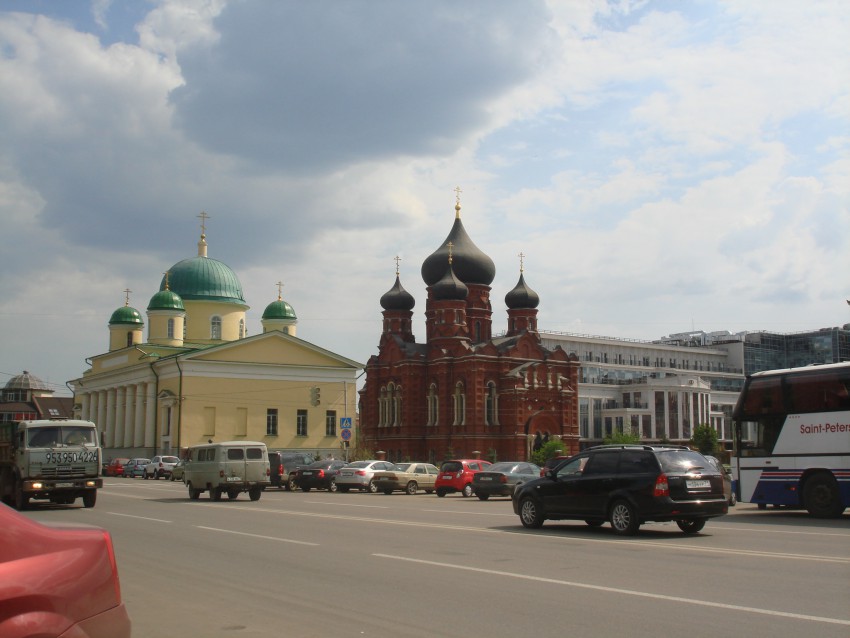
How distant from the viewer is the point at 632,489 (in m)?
15.4

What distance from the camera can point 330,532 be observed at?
16406 mm

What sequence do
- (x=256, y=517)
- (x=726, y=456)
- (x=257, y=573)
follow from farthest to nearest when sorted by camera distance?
(x=726, y=456)
(x=256, y=517)
(x=257, y=573)

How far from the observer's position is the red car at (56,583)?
4.25 metres

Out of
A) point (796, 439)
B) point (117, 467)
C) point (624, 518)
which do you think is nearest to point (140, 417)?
point (117, 467)

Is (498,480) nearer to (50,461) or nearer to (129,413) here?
(50,461)

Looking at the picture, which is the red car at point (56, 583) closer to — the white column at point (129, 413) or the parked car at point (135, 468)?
the parked car at point (135, 468)

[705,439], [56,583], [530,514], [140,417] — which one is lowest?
[530,514]

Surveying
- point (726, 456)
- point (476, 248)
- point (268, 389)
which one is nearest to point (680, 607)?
point (726, 456)

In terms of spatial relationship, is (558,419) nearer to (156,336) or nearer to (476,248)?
(476,248)

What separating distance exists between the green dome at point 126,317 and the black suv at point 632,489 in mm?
65716

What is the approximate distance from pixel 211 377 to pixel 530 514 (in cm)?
4840

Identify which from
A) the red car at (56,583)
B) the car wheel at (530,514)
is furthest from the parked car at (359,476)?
the red car at (56,583)

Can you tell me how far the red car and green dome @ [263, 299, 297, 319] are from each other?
233ft

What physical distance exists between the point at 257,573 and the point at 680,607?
517cm
